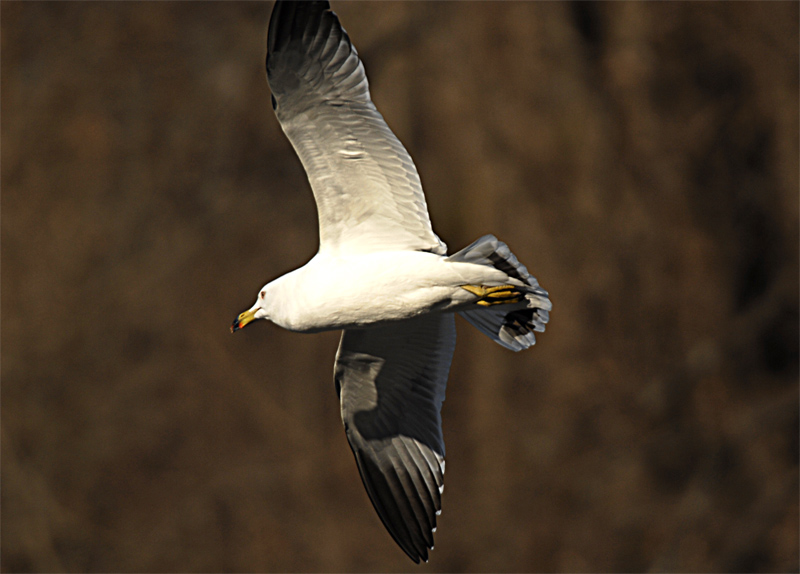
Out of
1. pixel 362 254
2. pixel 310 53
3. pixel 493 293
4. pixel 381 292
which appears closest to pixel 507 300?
pixel 493 293

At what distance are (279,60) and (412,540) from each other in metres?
2.54

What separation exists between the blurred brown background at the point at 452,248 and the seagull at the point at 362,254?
4.57 m

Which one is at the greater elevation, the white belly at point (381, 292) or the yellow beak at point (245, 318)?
the white belly at point (381, 292)

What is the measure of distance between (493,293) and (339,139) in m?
0.98

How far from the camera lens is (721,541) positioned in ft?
30.2

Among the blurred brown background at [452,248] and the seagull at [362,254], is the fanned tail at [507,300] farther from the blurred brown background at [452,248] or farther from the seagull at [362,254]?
the blurred brown background at [452,248]

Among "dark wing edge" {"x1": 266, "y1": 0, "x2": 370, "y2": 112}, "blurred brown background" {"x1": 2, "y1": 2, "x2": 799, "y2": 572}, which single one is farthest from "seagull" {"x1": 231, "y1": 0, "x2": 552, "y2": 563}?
"blurred brown background" {"x1": 2, "y1": 2, "x2": 799, "y2": 572}

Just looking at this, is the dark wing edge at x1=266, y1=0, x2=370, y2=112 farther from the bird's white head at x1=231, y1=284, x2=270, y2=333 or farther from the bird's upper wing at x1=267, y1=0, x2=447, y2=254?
the bird's white head at x1=231, y1=284, x2=270, y2=333

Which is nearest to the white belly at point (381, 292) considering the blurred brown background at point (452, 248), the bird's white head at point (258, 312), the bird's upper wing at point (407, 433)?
the bird's white head at point (258, 312)

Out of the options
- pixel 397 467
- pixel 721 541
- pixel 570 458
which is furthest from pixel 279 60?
pixel 721 541

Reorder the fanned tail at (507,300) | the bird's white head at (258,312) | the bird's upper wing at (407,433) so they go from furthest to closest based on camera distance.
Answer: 1. the bird's upper wing at (407,433)
2. the bird's white head at (258,312)
3. the fanned tail at (507,300)

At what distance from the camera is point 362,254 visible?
12.0 feet

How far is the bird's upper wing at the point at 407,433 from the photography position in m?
4.19

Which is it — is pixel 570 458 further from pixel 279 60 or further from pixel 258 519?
pixel 279 60
